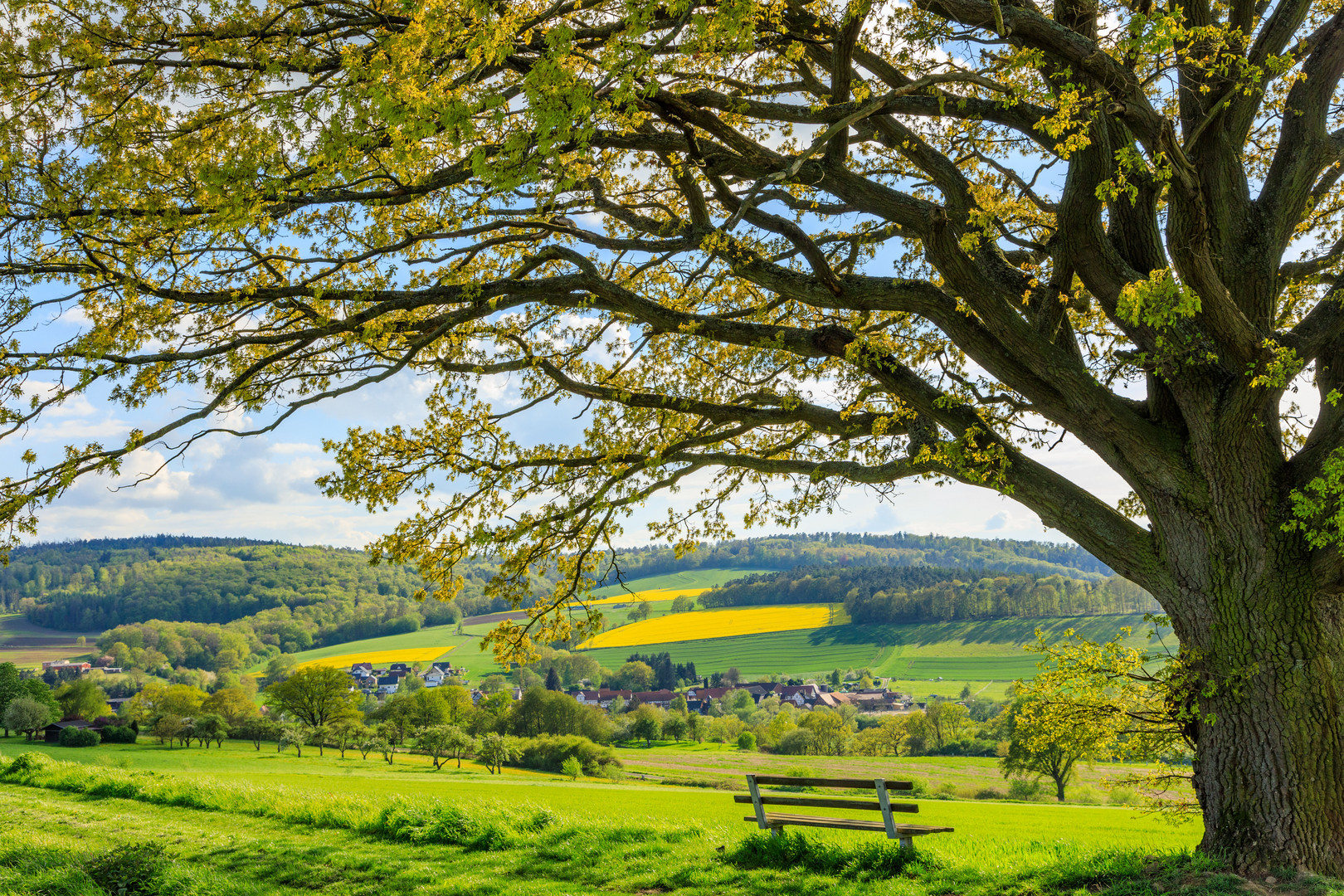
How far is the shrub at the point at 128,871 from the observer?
A: 25.3ft

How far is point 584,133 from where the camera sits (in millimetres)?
4805

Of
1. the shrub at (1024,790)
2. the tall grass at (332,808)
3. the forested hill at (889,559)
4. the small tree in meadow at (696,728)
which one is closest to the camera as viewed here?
the tall grass at (332,808)

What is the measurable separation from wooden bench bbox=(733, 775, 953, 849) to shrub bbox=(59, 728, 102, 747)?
Answer: 2110 inches

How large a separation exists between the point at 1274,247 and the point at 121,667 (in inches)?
4932

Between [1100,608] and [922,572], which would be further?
[922,572]

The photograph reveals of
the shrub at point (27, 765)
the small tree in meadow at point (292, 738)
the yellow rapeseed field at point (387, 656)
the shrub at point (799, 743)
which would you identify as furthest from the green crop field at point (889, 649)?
the shrub at point (27, 765)

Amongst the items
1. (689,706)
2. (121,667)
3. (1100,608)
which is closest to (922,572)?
(1100,608)

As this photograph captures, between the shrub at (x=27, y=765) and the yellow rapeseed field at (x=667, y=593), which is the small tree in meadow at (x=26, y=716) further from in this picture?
the yellow rapeseed field at (x=667, y=593)

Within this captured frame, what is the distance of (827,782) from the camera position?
9.59 meters

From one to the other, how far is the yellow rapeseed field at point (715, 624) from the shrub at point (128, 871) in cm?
11700

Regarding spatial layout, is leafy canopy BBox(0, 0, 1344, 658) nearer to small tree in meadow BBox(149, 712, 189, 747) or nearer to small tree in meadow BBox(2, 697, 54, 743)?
small tree in meadow BBox(2, 697, 54, 743)

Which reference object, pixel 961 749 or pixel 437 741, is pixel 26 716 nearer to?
pixel 437 741

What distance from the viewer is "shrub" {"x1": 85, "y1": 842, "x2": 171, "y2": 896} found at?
7.72 metres

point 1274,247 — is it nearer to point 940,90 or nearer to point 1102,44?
point 1102,44
